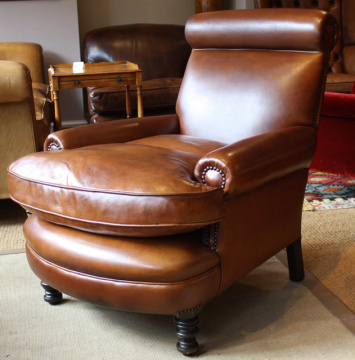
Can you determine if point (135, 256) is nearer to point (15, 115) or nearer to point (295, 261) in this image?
point (295, 261)

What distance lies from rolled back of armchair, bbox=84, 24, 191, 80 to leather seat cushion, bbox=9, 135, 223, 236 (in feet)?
8.73

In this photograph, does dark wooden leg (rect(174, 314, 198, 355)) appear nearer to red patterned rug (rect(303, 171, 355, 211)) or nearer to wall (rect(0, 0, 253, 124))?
red patterned rug (rect(303, 171, 355, 211))

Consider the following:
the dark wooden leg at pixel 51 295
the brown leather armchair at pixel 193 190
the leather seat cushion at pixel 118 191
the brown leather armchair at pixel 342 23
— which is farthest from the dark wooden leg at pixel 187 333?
the brown leather armchair at pixel 342 23

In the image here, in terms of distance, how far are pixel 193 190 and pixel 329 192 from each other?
5.54 feet

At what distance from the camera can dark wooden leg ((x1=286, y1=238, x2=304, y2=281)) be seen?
6.69 feet

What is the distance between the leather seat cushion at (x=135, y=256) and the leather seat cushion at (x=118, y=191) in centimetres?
4

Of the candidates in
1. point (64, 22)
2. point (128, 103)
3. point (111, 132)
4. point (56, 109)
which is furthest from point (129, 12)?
point (111, 132)

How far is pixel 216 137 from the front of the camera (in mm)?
2137

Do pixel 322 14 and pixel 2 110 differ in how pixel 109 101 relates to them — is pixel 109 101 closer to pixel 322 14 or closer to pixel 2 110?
pixel 2 110

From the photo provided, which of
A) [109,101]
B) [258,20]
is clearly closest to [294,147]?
[258,20]

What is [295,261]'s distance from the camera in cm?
205

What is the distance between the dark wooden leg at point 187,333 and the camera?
1.60m

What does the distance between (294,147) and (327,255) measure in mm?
665

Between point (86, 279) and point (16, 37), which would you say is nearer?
point (86, 279)
